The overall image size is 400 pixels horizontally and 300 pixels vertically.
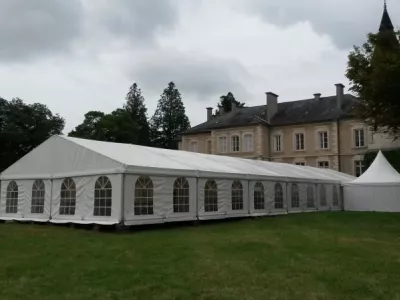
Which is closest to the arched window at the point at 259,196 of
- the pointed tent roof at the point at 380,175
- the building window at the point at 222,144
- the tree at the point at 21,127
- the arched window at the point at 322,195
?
the arched window at the point at 322,195

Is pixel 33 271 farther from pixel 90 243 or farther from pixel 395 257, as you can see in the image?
pixel 395 257

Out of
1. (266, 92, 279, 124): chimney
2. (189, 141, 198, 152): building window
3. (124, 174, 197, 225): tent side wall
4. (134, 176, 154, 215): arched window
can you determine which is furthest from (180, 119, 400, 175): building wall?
(134, 176, 154, 215): arched window

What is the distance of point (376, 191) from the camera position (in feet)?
68.6

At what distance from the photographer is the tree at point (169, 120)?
58.6 metres

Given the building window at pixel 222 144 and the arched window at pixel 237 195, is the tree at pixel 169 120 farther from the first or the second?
the arched window at pixel 237 195

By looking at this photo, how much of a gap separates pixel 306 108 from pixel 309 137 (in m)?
3.27

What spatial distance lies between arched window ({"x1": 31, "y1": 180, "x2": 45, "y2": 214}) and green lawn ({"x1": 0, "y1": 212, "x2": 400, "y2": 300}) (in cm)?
349

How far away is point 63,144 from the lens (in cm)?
1389

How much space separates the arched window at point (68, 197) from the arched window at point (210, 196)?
159 inches

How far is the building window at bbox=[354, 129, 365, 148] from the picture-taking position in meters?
32.9

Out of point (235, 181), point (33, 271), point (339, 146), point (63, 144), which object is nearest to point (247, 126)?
point (339, 146)

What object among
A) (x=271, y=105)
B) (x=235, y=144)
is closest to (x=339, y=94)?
(x=271, y=105)

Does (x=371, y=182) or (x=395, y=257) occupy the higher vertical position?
(x=371, y=182)

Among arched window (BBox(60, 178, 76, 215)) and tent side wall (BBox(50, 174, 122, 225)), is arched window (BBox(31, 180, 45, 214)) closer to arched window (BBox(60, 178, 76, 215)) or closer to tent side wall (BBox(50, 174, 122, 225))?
tent side wall (BBox(50, 174, 122, 225))
